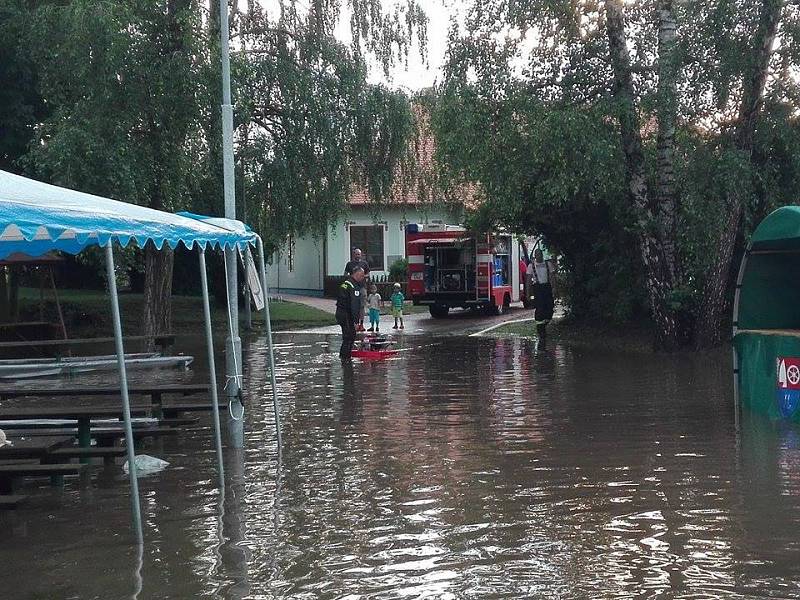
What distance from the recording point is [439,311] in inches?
1393

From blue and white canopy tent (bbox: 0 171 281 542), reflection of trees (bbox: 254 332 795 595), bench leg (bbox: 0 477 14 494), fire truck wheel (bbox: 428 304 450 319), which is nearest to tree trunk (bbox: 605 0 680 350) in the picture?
reflection of trees (bbox: 254 332 795 595)

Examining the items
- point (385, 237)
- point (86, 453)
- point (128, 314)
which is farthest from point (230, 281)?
point (385, 237)

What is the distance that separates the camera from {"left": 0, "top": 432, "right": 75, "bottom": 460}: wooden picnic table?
8859mm

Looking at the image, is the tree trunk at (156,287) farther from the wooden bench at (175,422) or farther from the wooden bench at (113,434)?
the wooden bench at (113,434)

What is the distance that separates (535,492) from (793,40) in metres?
11.9

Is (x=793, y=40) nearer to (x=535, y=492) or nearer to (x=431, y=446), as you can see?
(x=431, y=446)

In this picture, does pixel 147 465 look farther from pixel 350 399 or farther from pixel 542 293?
pixel 542 293

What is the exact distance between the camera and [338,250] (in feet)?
160

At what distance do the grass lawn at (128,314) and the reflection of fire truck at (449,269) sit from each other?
297 cm

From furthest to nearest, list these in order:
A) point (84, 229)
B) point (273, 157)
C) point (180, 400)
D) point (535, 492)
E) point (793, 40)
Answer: point (273, 157), point (793, 40), point (180, 400), point (535, 492), point (84, 229)

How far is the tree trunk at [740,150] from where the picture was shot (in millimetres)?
18422

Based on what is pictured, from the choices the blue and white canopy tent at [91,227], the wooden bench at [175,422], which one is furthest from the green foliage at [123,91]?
the blue and white canopy tent at [91,227]

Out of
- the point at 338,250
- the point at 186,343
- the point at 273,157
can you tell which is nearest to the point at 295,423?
the point at 273,157

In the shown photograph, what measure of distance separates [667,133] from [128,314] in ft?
59.7
